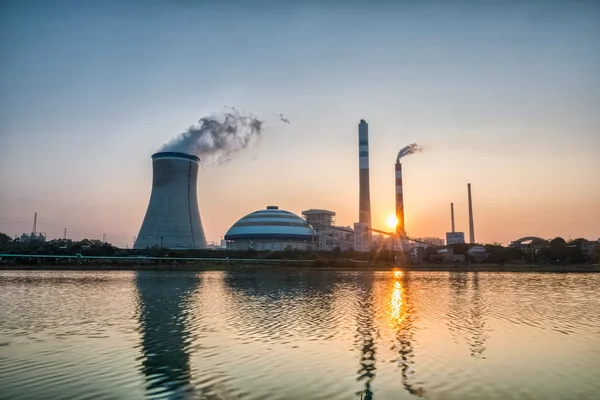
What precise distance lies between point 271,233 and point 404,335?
96.4 meters

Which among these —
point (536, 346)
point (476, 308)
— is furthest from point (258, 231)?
point (536, 346)

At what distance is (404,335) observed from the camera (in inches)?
513

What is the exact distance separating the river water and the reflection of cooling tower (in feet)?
153

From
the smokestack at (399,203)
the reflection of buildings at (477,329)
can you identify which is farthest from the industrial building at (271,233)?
the reflection of buildings at (477,329)

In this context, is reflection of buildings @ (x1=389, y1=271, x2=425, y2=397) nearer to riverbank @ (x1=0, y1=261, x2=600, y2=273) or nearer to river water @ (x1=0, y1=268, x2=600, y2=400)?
river water @ (x1=0, y1=268, x2=600, y2=400)

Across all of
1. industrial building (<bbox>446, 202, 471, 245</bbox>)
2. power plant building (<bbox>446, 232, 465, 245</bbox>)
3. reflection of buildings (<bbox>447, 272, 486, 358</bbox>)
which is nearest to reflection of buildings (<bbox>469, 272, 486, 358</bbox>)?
reflection of buildings (<bbox>447, 272, 486, 358</bbox>)

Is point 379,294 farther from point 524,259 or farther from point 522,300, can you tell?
point 524,259

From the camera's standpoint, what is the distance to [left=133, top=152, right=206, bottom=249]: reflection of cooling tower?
65.8 meters

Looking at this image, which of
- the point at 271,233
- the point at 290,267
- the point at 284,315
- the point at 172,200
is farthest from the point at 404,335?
the point at 271,233

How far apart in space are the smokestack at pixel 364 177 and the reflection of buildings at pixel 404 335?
238ft

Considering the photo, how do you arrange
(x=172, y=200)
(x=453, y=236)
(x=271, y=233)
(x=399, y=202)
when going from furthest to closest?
(x=453, y=236) → (x=271, y=233) → (x=399, y=202) → (x=172, y=200)

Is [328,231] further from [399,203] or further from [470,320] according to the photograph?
[470,320]

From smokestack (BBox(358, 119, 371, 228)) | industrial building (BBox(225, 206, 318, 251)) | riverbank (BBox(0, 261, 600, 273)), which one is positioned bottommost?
riverbank (BBox(0, 261, 600, 273))

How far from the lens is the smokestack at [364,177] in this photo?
9538 centimetres
